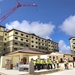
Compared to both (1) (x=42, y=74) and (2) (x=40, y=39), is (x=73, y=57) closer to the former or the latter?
(2) (x=40, y=39)

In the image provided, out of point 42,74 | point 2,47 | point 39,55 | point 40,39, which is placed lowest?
point 42,74

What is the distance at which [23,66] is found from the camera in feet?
54.2

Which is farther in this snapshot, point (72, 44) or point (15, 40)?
point (72, 44)

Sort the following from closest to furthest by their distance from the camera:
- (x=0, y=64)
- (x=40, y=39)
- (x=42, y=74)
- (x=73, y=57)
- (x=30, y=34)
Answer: (x=42, y=74)
(x=0, y=64)
(x=73, y=57)
(x=30, y=34)
(x=40, y=39)

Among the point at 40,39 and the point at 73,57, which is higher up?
the point at 40,39

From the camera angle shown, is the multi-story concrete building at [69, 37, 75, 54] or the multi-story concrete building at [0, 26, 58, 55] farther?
the multi-story concrete building at [69, 37, 75, 54]

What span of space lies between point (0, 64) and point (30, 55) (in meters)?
6.07

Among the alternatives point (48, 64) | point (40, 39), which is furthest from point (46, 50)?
point (48, 64)

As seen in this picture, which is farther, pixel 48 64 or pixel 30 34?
pixel 30 34

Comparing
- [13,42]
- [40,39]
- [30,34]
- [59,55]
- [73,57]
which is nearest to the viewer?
[59,55]

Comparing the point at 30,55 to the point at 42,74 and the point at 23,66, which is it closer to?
the point at 23,66

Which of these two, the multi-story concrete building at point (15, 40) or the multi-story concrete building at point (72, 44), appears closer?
the multi-story concrete building at point (15, 40)

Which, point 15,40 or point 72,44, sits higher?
point 15,40

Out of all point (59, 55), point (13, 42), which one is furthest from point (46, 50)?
point (59, 55)
